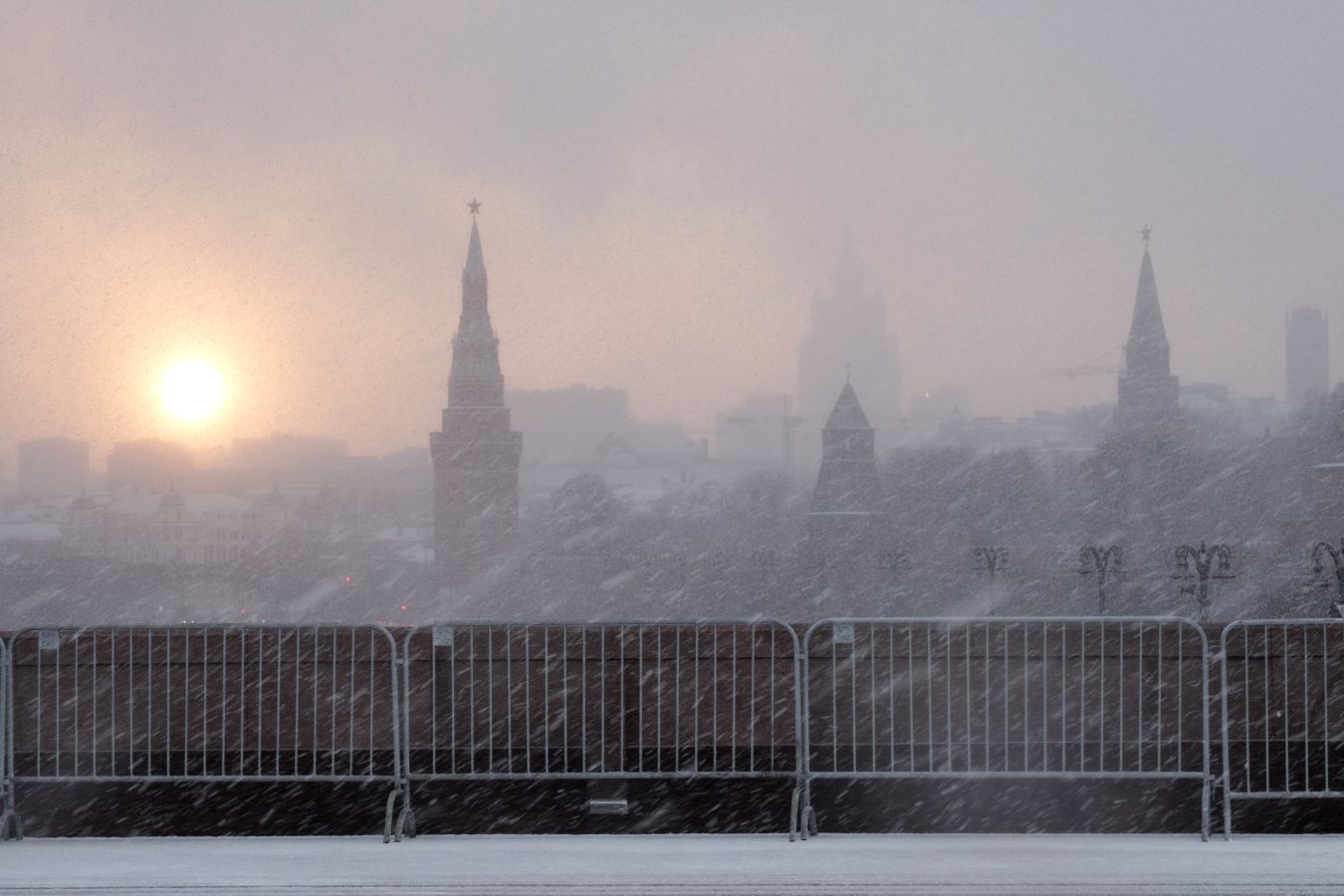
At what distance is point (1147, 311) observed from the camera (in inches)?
6353

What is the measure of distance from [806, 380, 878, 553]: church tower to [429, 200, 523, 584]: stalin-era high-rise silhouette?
29.8 metres

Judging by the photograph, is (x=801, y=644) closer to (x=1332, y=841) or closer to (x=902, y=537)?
(x=1332, y=841)

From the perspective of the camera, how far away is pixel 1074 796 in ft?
26.5

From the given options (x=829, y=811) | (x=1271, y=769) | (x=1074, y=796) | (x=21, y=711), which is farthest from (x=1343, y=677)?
(x=21, y=711)

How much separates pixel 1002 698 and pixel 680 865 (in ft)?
6.20

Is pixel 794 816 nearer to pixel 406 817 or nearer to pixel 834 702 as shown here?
pixel 834 702

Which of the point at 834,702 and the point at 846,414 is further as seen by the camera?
the point at 846,414

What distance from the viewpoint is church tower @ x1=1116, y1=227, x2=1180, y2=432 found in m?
154

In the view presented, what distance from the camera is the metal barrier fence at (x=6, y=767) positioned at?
26.1 feet

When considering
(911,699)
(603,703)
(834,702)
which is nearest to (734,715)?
(834,702)

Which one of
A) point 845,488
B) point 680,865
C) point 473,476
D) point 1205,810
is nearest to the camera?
point 680,865

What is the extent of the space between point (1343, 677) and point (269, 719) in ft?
17.4

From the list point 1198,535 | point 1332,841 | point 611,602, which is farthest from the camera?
point 611,602

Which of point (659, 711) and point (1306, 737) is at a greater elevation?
point (659, 711)
